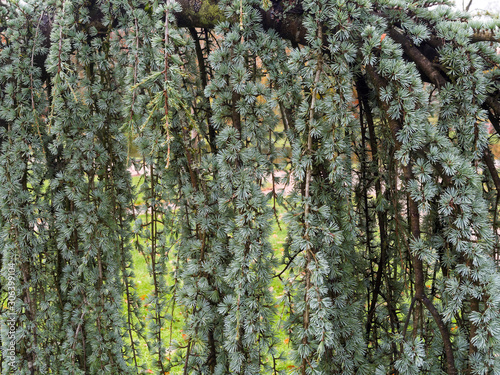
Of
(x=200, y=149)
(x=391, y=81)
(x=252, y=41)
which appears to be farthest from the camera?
(x=200, y=149)

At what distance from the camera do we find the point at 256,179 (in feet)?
3.92

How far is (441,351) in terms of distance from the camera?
1.21 meters

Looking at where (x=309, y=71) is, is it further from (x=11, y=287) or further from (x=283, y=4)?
(x=11, y=287)

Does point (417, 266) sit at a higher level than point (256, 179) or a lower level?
lower

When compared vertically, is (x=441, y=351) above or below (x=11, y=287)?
below

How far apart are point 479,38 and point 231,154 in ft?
2.74

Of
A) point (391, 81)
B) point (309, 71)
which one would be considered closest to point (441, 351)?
point (391, 81)

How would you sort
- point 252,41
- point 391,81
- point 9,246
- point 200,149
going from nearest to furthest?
1. point 391,81
2. point 252,41
3. point 200,149
4. point 9,246

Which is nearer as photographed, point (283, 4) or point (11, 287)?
point (283, 4)

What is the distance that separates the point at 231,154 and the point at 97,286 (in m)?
0.80

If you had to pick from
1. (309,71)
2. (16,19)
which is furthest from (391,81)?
(16,19)

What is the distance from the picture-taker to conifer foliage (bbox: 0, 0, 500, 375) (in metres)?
1.09

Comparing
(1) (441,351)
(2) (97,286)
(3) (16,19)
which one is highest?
(3) (16,19)

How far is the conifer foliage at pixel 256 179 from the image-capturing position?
1.09m
